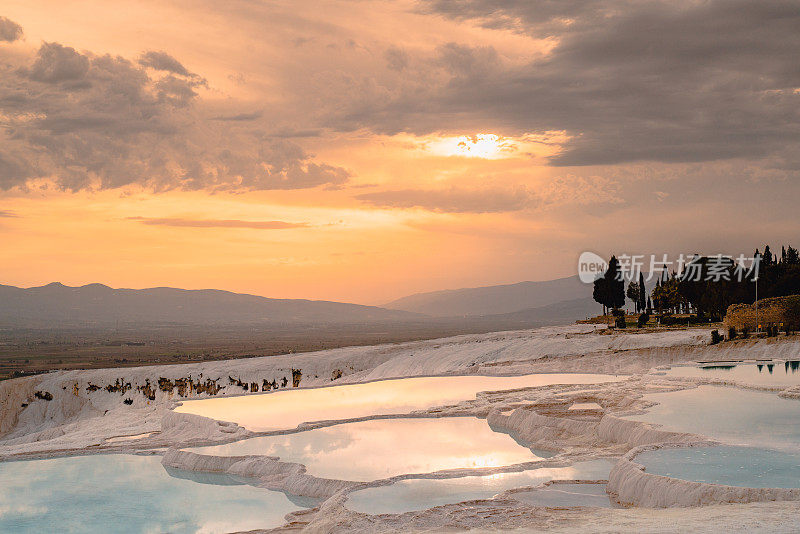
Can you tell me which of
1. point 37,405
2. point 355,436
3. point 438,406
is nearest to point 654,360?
point 438,406

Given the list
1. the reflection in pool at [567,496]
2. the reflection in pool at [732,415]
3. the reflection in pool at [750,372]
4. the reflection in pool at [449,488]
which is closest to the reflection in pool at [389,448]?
the reflection in pool at [449,488]

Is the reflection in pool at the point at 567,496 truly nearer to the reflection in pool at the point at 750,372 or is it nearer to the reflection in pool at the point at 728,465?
the reflection in pool at the point at 728,465

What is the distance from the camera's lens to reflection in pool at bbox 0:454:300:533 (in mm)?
16312

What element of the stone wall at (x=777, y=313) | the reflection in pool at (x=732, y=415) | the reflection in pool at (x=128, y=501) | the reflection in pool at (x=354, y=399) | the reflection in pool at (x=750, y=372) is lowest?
the reflection in pool at (x=128, y=501)

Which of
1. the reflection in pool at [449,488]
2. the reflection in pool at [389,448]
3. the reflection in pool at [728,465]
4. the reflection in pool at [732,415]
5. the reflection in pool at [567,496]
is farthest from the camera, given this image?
the reflection in pool at [389,448]

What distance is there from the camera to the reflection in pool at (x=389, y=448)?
19.5 m

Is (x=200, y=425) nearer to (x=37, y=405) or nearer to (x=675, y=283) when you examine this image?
(x=37, y=405)

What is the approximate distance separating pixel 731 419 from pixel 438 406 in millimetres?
11648

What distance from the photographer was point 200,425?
27625 millimetres

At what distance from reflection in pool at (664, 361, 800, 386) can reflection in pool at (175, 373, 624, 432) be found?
3638 mm

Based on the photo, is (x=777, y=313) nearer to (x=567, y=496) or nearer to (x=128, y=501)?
(x=567, y=496)

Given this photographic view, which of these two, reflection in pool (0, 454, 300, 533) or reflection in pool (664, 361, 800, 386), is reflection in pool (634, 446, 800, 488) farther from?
reflection in pool (664, 361, 800, 386)

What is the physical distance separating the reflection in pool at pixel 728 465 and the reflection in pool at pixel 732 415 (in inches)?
37.6

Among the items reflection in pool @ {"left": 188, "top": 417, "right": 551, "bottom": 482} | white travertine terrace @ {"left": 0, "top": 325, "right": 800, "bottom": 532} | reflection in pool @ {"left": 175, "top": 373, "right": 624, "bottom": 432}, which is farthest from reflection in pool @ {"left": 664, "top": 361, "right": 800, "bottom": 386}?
reflection in pool @ {"left": 188, "top": 417, "right": 551, "bottom": 482}
